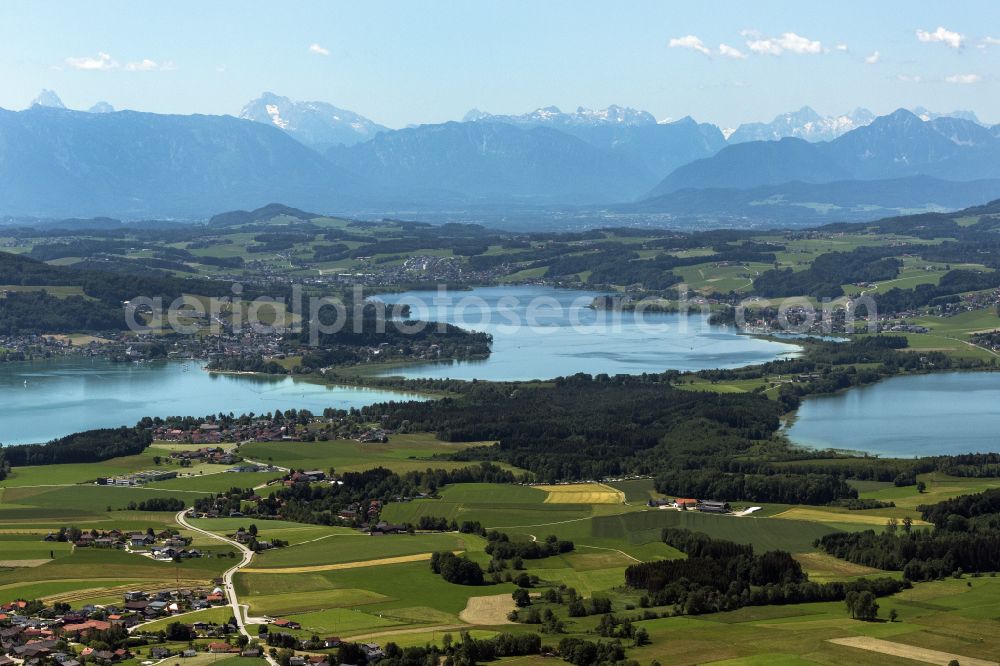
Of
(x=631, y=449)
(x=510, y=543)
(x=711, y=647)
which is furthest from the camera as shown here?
(x=631, y=449)

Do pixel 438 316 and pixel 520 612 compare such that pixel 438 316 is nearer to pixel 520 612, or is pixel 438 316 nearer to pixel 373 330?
pixel 373 330

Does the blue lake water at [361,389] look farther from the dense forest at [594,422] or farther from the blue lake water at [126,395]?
the dense forest at [594,422]

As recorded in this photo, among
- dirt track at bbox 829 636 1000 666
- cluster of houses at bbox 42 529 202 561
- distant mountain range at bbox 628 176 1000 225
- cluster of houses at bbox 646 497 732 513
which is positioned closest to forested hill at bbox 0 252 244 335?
cluster of houses at bbox 42 529 202 561

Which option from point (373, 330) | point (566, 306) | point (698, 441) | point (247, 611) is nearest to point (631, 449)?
point (698, 441)

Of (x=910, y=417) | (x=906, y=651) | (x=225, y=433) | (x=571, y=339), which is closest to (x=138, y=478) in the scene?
(x=225, y=433)

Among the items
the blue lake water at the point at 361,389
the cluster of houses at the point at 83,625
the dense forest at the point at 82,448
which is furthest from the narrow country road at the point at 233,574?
the blue lake water at the point at 361,389

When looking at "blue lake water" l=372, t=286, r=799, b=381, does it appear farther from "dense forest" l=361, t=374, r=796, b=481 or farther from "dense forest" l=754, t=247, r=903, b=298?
"dense forest" l=754, t=247, r=903, b=298
